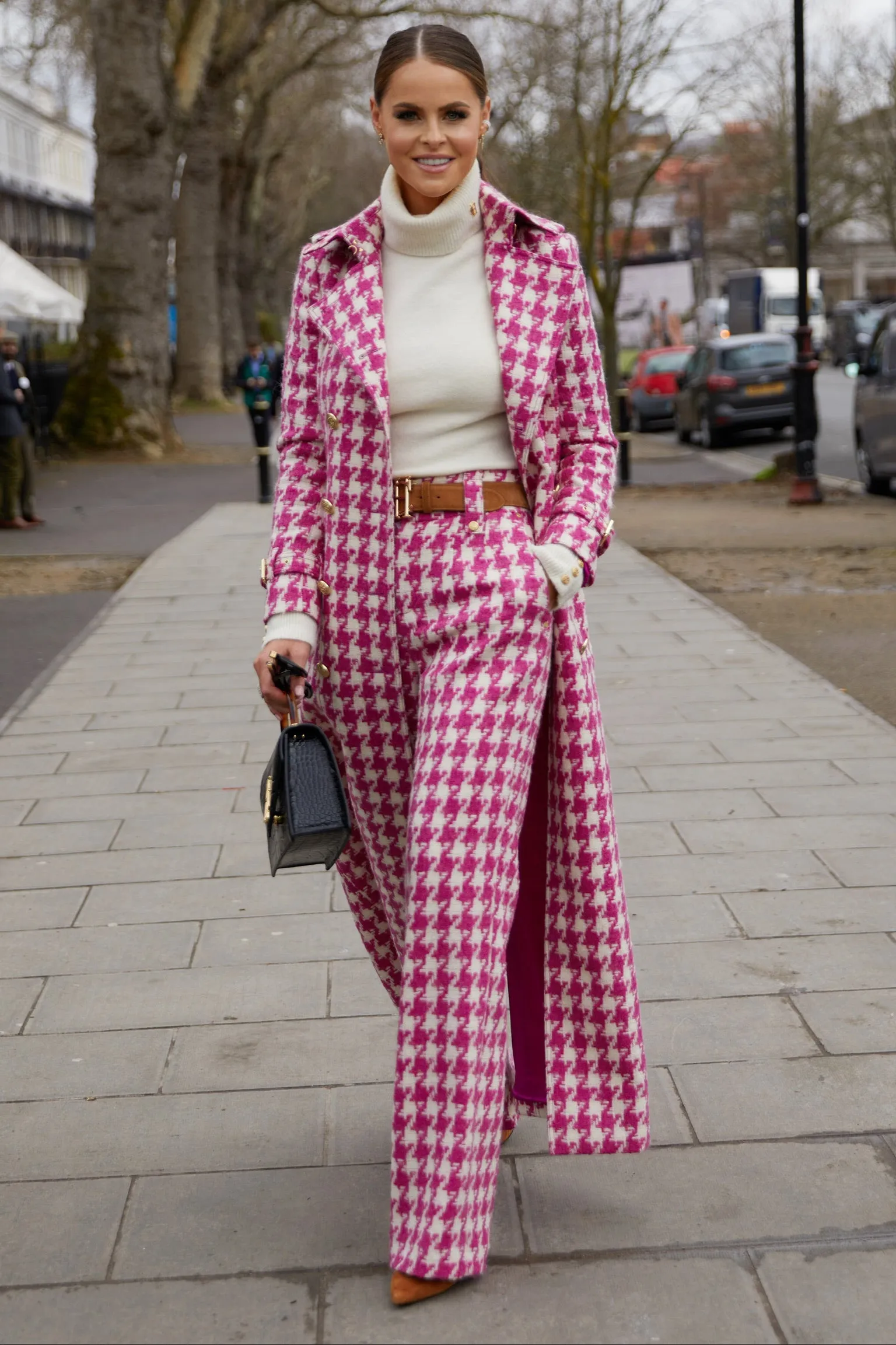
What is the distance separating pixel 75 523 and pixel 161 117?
8.72 metres

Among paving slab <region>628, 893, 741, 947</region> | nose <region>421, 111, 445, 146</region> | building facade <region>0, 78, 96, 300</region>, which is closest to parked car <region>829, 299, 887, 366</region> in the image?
building facade <region>0, 78, 96, 300</region>

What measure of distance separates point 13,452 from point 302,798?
13.6 m

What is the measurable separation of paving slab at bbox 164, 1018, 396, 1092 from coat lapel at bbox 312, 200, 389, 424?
147 cm

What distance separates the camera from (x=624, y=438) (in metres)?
18.9

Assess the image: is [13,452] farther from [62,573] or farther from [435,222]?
[435,222]

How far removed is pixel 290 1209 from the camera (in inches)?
120

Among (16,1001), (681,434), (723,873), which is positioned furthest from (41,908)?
(681,434)

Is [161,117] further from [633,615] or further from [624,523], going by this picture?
[633,615]

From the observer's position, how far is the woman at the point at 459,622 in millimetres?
2662

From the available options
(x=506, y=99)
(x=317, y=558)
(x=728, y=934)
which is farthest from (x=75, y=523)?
(x=506, y=99)

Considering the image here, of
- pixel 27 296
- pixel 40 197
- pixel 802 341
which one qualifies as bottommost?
pixel 802 341

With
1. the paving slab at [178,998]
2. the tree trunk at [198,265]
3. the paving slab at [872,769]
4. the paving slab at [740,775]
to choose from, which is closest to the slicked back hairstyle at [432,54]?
the paving slab at [178,998]

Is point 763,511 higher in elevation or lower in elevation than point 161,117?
lower

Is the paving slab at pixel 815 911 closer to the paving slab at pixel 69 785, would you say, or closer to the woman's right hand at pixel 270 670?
the woman's right hand at pixel 270 670
